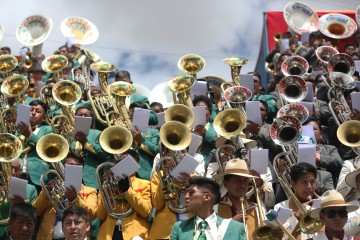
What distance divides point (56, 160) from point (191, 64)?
3392 mm

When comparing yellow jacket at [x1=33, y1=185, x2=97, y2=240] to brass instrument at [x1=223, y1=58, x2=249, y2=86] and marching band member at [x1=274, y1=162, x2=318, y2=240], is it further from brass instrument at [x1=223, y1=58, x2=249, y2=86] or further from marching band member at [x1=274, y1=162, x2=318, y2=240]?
brass instrument at [x1=223, y1=58, x2=249, y2=86]

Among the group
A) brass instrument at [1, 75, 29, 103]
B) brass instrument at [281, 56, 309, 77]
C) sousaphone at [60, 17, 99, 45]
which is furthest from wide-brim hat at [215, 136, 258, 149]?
sousaphone at [60, 17, 99, 45]

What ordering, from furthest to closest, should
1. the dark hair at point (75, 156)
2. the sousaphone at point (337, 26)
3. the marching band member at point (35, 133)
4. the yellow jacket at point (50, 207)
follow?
1. the sousaphone at point (337, 26)
2. the marching band member at point (35, 133)
3. the dark hair at point (75, 156)
4. the yellow jacket at point (50, 207)

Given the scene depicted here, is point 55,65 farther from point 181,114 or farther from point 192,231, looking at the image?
point 192,231

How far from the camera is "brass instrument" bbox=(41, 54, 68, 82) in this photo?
44.3 ft

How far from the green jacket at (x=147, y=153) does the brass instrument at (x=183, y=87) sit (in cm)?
121

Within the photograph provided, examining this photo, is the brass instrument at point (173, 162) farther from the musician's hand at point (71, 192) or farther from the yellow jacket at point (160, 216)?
the musician's hand at point (71, 192)

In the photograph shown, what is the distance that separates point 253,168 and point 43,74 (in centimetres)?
666

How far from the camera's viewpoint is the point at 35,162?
415 inches

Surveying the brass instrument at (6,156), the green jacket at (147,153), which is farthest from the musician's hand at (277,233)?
the brass instrument at (6,156)

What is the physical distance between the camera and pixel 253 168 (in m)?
9.41

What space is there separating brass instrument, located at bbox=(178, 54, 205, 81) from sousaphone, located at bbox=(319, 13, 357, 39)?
15.4ft

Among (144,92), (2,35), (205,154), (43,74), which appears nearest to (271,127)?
(205,154)

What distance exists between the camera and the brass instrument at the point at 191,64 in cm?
1277
